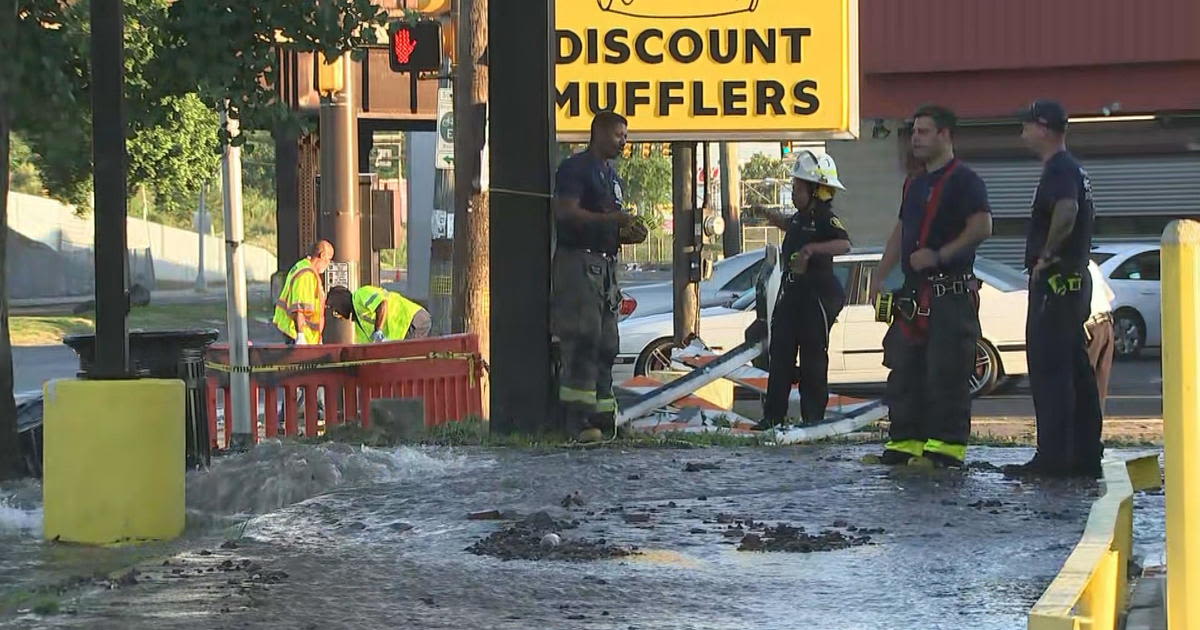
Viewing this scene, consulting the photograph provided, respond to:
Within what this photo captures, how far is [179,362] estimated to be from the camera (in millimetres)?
8906

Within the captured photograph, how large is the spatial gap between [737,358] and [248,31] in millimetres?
4398

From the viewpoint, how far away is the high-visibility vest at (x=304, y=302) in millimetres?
15008

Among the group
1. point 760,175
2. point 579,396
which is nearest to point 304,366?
point 579,396

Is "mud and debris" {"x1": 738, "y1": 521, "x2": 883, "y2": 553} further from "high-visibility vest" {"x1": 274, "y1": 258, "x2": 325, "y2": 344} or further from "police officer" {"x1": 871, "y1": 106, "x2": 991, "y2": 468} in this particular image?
"high-visibility vest" {"x1": 274, "y1": 258, "x2": 325, "y2": 344}

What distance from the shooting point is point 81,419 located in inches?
Answer: 262

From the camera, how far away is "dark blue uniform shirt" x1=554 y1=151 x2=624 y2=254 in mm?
9555

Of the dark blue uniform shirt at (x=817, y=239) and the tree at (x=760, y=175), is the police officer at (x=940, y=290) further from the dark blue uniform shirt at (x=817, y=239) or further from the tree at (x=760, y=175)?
the tree at (x=760, y=175)

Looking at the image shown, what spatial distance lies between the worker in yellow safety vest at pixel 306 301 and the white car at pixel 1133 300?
33.0 feet

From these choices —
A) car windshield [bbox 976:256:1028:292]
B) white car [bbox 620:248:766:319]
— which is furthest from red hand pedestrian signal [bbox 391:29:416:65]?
car windshield [bbox 976:256:1028:292]

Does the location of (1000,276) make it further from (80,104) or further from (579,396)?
(80,104)

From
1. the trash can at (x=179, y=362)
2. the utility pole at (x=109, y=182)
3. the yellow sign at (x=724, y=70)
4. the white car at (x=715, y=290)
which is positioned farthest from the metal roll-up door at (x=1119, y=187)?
the utility pole at (x=109, y=182)

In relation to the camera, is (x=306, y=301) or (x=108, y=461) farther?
(x=306, y=301)

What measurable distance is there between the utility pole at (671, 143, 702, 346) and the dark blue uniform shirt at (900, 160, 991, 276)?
6897 millimetres

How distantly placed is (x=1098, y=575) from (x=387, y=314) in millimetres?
10063
